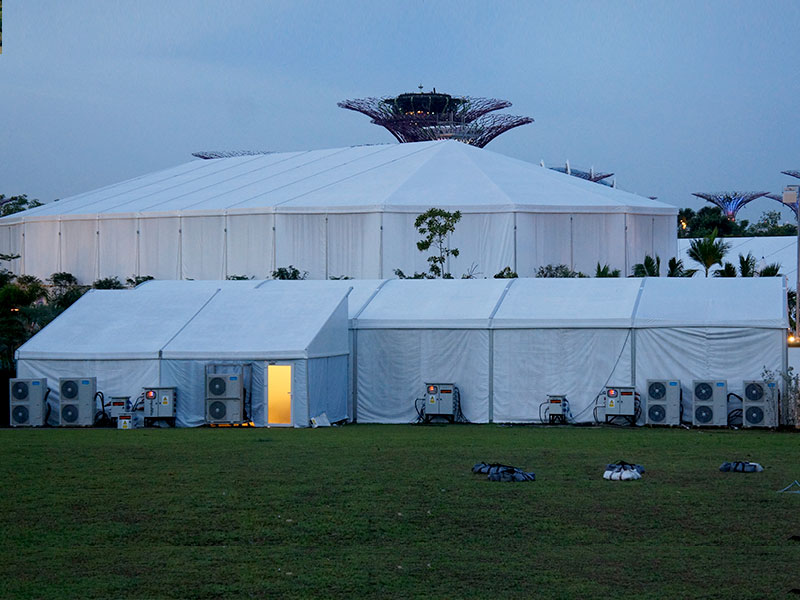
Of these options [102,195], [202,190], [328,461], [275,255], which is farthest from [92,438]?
[102,195]

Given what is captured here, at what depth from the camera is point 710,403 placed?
2689 cm

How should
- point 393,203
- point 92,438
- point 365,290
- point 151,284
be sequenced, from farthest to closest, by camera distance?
1. point 393,203
2. point 151,284
3. point 365,290
4. point 92,438

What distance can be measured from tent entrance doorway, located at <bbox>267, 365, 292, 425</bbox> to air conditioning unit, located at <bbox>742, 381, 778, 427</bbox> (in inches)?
410

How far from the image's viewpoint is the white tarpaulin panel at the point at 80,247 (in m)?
54.0

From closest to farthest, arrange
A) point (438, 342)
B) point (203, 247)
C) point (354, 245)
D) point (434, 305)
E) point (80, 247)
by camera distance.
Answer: point (438, 342)
point (434, 305)
point (354, 245)
point (203, 247)
point (80, 247)

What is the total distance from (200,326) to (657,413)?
11.3 metres

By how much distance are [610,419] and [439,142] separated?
32054 mm

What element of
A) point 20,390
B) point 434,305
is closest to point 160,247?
point 20,390

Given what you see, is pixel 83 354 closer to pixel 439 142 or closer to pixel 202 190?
pixel 202 190

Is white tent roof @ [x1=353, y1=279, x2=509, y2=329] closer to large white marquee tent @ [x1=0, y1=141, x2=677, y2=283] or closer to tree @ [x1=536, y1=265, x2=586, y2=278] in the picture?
tree @ [x1=536, y1=265, x2=586, y2=278]

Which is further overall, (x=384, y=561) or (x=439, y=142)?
(x=439, y=142)

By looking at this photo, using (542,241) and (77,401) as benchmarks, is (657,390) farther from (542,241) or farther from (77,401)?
(542,241)

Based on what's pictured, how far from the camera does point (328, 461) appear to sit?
18609 millimetres

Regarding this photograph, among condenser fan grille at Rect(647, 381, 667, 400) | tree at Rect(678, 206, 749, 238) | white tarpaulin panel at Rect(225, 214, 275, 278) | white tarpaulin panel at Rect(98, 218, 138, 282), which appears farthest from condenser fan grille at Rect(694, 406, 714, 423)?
tree at Rect(678, 206, 749, 238)
